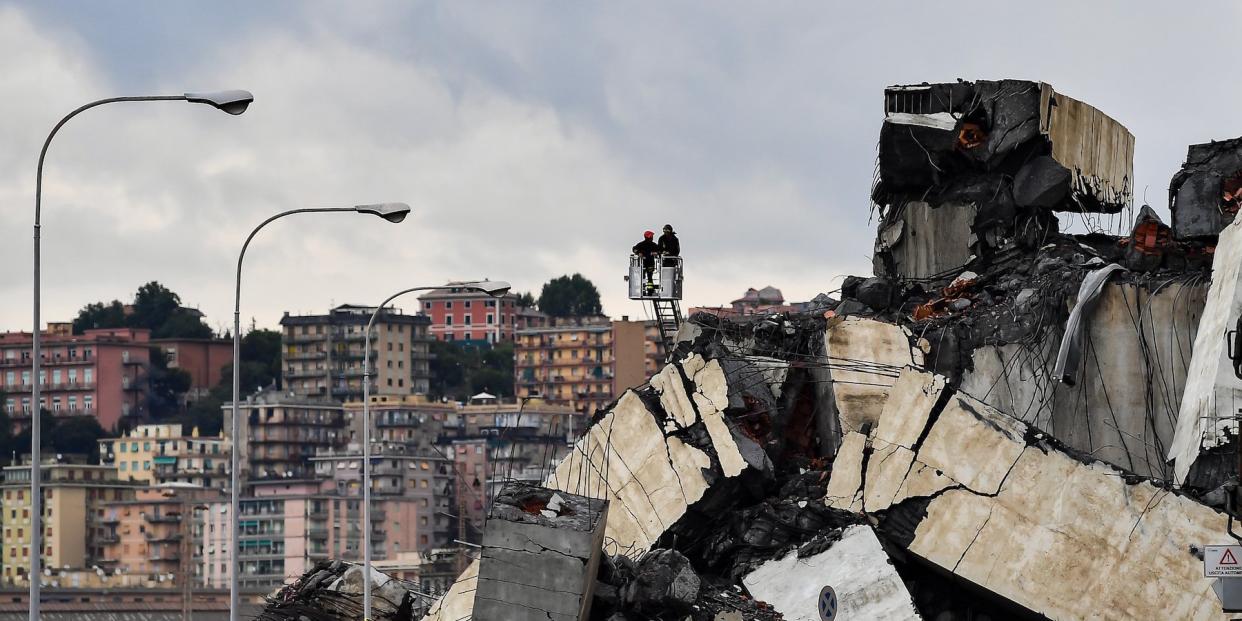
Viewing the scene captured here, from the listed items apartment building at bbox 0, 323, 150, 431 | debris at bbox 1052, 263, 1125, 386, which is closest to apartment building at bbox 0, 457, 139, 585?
apartment building at bbox 0, 323, 150, 431

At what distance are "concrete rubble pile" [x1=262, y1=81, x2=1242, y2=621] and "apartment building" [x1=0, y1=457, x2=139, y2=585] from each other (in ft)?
468

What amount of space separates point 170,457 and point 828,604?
162 metres

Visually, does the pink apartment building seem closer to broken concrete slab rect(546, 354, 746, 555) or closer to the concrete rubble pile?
the concrete rubble pile

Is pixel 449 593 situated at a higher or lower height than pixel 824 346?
lower

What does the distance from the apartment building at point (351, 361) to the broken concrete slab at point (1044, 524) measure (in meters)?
177

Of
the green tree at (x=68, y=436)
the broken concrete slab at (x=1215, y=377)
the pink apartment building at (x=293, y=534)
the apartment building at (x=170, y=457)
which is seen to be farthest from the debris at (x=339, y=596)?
the green tree at (x=68, y=436)

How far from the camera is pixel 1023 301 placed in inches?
835

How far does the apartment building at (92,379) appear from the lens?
630ft

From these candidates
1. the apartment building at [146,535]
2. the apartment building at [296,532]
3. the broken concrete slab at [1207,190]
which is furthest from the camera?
the apartment building at [146,535]

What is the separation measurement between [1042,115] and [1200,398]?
19.6 ft

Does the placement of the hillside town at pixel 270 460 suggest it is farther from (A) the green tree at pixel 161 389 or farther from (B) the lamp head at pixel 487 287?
(B) the lamp head at pixel 487 287

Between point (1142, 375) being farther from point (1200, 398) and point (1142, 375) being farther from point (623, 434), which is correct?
point (623, 434)

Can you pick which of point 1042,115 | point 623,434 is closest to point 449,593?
point 623,434

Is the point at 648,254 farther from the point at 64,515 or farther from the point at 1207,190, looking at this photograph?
the point at 64,515
